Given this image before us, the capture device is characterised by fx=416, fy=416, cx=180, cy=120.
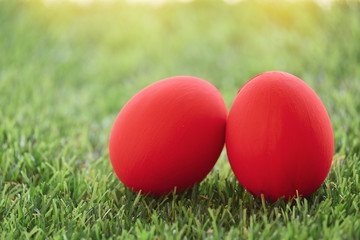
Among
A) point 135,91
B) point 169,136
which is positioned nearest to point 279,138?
point 169,136

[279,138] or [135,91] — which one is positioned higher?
[279,138]

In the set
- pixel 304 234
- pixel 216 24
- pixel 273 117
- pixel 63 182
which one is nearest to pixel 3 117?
pixel 63 182

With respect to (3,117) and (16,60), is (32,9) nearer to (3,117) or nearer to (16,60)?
(16,60)

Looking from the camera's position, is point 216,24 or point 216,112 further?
point 216,24

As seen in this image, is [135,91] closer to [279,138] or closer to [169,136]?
[169,136]
